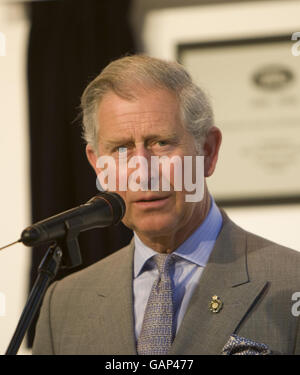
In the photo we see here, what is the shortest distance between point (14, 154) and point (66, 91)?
378 millimetres

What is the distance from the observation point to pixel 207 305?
179 centimetres

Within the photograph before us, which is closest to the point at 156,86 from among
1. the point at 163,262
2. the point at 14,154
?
the point at 163,262

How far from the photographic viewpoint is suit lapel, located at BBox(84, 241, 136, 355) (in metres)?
1.84

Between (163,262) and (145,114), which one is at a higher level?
(145,114)

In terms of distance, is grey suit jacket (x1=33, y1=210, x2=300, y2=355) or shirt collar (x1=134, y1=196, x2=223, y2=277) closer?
grey suit jacket (x1=33, y1=210, x2=300, y2=355)

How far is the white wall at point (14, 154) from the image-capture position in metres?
2.85

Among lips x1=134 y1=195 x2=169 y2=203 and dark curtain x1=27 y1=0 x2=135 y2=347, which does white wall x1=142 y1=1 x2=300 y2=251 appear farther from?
lips x1=134 y1=195 x2=169 y2=203

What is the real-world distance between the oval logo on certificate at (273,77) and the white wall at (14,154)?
1.08 meters

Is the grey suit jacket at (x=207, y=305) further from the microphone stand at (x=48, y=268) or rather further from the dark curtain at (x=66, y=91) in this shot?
the dark curtain at (x=66, y=91)

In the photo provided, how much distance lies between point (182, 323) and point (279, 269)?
0.32 meters

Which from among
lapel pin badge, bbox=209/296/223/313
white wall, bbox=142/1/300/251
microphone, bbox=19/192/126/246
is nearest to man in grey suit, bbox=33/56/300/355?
lapel pin badge, bbox=209/296/223/313

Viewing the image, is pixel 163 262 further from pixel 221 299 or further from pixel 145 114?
pixel 145 114

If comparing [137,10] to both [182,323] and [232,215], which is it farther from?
[182,323]

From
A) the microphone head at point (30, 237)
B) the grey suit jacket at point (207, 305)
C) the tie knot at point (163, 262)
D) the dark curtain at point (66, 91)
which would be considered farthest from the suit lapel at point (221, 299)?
the dark curtain at point (66, 91)
